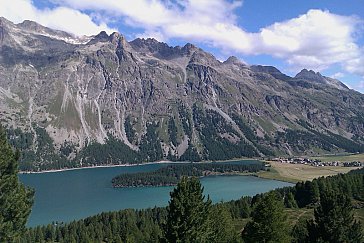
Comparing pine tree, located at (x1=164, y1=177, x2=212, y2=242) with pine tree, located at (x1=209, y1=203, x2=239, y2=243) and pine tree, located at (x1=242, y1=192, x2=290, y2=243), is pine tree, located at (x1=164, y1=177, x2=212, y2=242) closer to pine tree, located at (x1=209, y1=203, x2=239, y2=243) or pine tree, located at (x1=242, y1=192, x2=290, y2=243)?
pine tree, located at (x1=242, y1=192, x2=290, y2=243)

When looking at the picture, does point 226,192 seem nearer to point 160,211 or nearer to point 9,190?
point 160,211

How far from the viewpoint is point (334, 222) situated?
27375 millimetres

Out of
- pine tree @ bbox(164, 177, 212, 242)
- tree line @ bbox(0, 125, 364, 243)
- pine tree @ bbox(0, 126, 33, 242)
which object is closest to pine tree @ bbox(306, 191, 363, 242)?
tree line @ bbox(0, 125, 364, 243)

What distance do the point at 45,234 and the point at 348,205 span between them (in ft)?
310

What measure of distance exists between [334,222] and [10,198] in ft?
70.5

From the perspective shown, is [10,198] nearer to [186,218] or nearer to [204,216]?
[186,218]

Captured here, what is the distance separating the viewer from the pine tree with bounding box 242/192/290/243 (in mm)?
28031

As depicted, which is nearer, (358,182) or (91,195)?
(358,182)

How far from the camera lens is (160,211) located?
119188 mm

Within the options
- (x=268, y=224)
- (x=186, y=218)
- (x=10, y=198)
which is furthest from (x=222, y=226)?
(x=10, y=198)

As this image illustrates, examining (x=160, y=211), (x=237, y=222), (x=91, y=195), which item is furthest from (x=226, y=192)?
(x=237, y=222)

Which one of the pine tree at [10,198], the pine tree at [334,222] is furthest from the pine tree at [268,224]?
the pine tree at [10,198]

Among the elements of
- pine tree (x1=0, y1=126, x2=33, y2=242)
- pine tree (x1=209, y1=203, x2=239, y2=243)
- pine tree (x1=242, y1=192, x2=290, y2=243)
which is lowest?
pine tree (x1=209, y1=203, x2=239, y2=243)

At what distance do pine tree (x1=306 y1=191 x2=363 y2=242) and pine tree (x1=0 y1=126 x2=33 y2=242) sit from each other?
19514 mm
